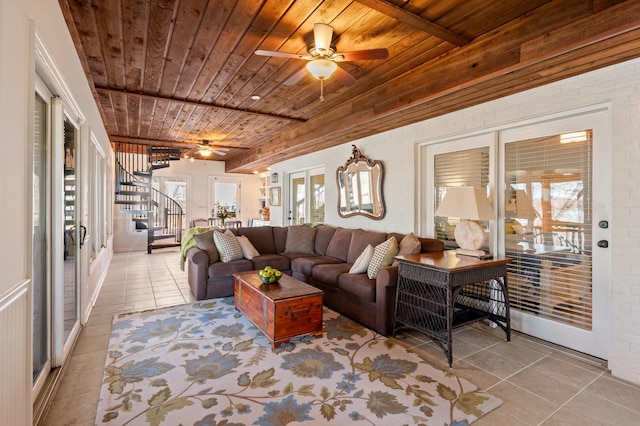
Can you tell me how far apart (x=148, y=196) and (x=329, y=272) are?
6.05 meters

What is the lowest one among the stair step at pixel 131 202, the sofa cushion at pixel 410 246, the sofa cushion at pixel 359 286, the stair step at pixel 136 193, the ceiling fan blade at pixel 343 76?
the sofa cushion at pixel 359 286

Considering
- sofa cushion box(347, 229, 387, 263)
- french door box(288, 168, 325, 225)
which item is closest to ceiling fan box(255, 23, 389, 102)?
sofa cushion box(347, 229, 387, 263)

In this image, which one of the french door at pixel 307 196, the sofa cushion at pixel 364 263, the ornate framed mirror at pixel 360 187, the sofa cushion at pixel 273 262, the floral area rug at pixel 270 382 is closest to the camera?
the floral area rug at pixel 270 382

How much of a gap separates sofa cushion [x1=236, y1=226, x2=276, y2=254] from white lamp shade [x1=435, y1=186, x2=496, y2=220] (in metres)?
3.13

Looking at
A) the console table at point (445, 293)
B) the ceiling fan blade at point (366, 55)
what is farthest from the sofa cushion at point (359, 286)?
the ceiling fan blade at point (366, 55)

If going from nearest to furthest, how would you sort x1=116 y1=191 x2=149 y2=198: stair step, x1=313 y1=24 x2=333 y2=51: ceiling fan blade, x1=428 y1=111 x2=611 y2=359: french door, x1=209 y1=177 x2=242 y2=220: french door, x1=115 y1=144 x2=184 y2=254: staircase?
x1=313 y1=24 x2=333 y2=51: ceiling fan blade, x1=428 y1=111 x2=611 y2=359: french door, x1=116 y1=191 x2=149 y2=198: stair step, x1=115 y1=144 x2=184 y2=254: staircase, x1=209 y1=177 x2=242 y2=220: french door

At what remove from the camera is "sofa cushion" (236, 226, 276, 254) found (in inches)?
208

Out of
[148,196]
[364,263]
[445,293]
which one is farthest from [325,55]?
[148,196]

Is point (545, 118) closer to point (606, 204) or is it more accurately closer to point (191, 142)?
point (606, 204)

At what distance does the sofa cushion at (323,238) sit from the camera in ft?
17.1

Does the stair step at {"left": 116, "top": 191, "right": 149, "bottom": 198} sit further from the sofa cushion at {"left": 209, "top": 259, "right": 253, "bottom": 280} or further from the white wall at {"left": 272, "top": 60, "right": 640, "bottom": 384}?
the white wall at {"left": 272, "top": 60, "right": 640, "bottom": 384}

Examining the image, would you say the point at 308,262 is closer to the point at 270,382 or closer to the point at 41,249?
the point at 270,382

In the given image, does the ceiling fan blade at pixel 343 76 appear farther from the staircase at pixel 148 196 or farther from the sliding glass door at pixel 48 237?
the staircase at pixel 148 196

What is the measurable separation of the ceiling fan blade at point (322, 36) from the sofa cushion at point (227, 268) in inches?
118
